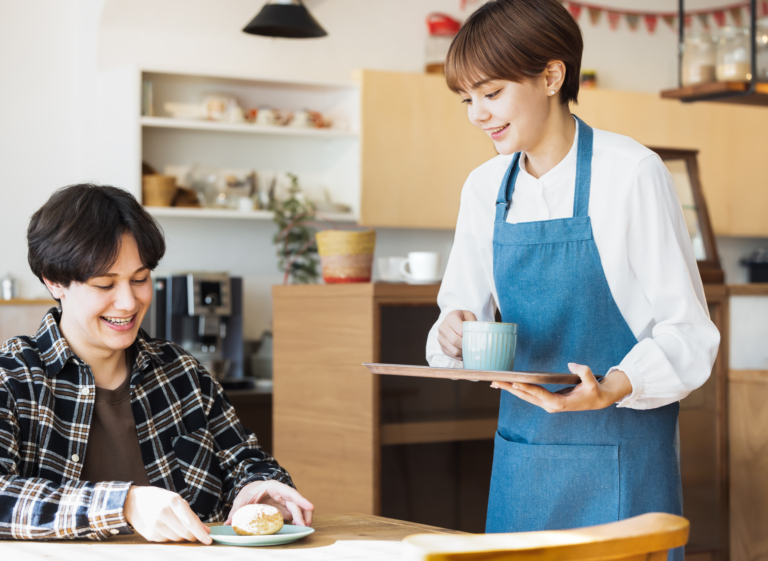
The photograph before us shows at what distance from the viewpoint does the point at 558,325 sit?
1.39 m

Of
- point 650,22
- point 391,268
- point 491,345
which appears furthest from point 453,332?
point 650,22

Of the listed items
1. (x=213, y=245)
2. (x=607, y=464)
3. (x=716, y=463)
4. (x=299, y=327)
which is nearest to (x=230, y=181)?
(x=213, y=245)

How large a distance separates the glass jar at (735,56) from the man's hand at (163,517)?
2.14 meters

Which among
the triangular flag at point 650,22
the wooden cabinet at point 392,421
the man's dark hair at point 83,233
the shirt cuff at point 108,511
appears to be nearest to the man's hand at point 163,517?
the shirt cuff at point 108,511

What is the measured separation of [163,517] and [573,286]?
69cm

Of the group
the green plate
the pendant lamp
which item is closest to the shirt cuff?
the green plate

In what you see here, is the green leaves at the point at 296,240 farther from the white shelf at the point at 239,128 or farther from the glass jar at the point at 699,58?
the glass jar at the point at 699,58

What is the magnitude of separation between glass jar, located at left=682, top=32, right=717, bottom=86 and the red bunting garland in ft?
7.07

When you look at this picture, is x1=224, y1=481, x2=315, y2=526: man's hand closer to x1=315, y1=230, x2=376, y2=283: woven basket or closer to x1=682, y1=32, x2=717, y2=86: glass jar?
x1=315, y1=230, x2=376, y2=283: woven basket

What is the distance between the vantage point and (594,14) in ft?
15.8

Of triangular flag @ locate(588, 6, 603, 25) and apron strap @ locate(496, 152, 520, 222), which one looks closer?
apron strap @ locate(496, 152, 520, 222)

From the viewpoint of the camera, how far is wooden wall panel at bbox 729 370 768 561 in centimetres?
249

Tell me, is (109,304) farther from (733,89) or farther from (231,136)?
(231,136)

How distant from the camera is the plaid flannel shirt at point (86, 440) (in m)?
1.16
